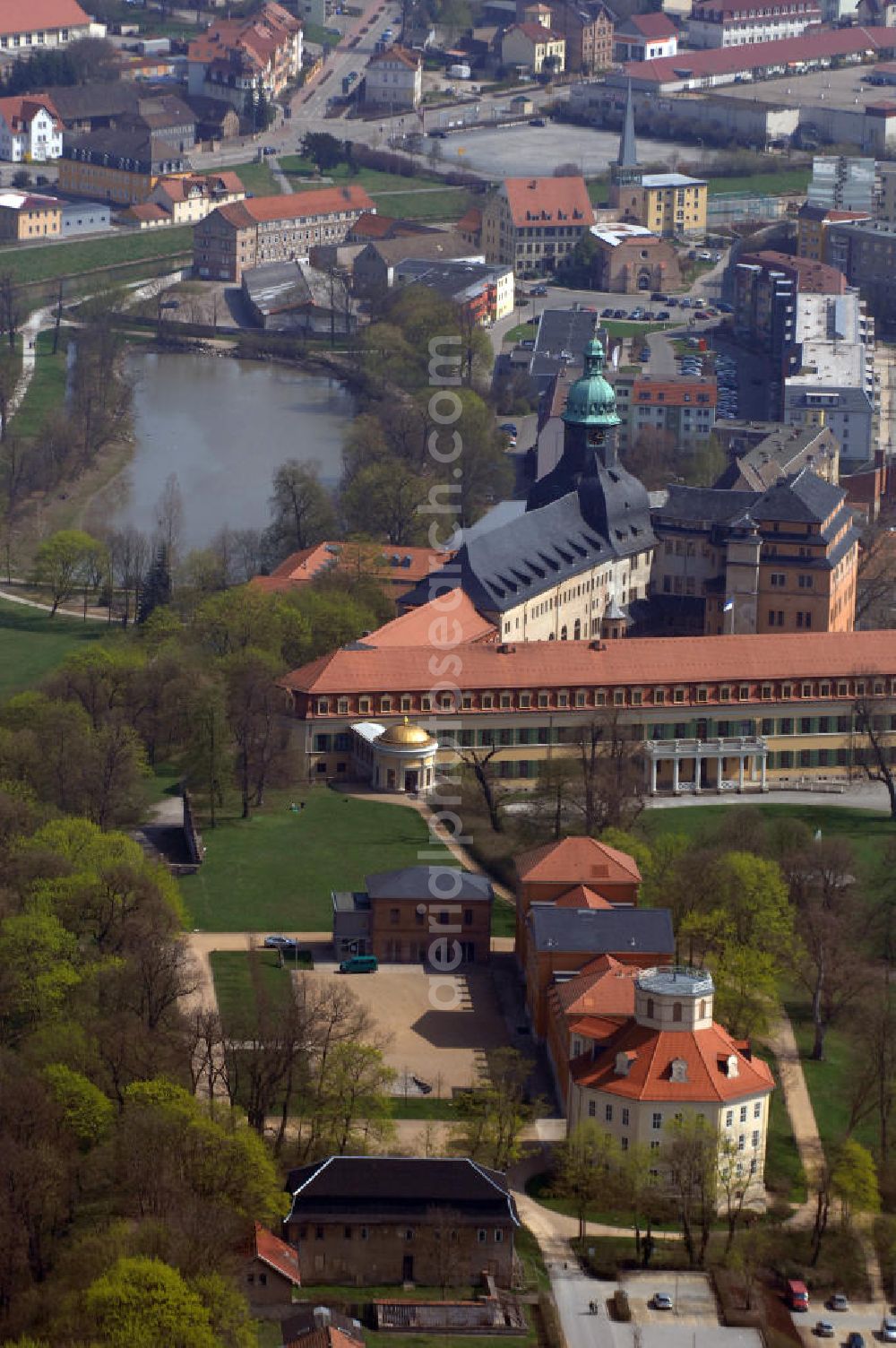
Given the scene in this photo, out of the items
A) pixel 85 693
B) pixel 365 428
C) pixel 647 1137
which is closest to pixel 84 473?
pixel 365 428

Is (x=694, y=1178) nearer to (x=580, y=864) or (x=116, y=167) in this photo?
(x=580, y=864)

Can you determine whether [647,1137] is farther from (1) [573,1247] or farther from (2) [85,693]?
(2) [85,693]

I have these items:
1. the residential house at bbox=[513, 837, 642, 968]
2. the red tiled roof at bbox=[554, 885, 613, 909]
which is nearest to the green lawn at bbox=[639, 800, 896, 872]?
the residential house at bbox=[513, 837, 642, 968]

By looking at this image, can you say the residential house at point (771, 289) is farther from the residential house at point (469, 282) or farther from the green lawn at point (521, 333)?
the residential house at point (469, 282)

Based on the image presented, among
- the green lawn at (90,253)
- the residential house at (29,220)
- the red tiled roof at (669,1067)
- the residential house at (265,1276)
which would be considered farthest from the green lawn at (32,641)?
the residential house at (29,220)

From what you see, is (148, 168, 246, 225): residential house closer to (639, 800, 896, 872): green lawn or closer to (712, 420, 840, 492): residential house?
(712, 420, 840, 492): residential house
